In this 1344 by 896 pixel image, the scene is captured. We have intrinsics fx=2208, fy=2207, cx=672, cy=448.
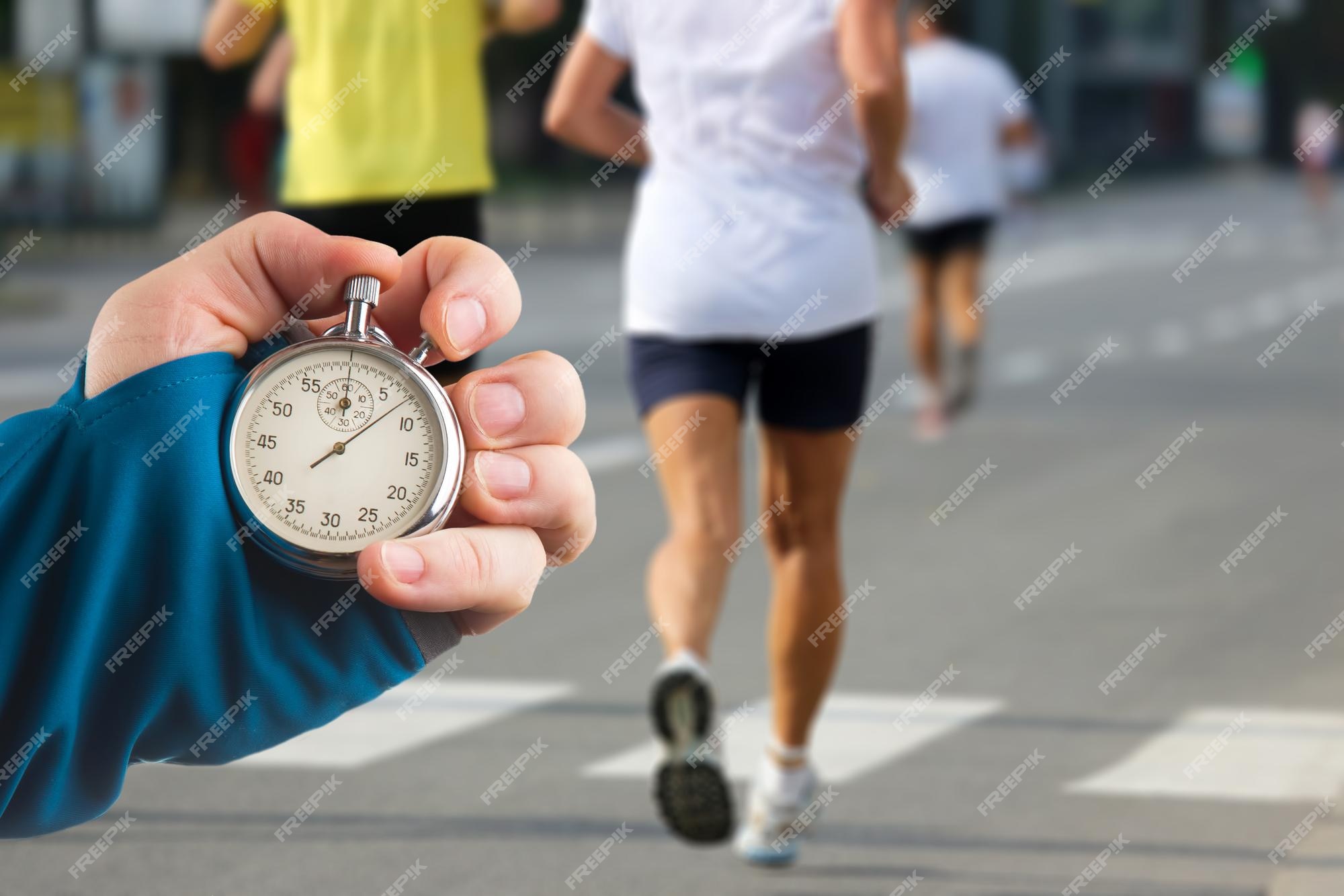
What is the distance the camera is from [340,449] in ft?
3.99

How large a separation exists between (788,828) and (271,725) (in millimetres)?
3315

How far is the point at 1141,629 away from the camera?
6961mm

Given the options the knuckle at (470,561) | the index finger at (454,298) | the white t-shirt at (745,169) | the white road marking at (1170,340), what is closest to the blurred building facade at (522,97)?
the white road marking at (1170,340)

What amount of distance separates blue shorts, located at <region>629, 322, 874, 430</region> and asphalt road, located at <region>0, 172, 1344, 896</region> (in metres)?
0.15

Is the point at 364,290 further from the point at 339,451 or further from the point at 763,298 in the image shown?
the point at 763,298

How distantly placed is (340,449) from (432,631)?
0.38ft

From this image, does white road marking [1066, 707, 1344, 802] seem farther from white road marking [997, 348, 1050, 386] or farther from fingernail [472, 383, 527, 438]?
white road marking [997, 348, 1050, 386]

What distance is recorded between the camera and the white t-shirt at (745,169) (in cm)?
436

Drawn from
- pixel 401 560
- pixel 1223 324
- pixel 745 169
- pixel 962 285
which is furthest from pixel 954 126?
pixel 401 560

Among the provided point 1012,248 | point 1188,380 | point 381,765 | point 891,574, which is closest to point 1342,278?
point 1012,248

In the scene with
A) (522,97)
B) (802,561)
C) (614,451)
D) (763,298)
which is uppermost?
(763,298)

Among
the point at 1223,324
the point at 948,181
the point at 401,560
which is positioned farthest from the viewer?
the point at 1223,324

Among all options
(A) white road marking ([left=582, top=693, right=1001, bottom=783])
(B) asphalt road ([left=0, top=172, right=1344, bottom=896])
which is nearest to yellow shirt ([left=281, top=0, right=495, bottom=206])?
(B) asphalt road ([left=0, top=172, right=1344, bottom=896])

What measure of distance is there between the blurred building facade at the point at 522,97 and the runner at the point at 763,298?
7334mm
